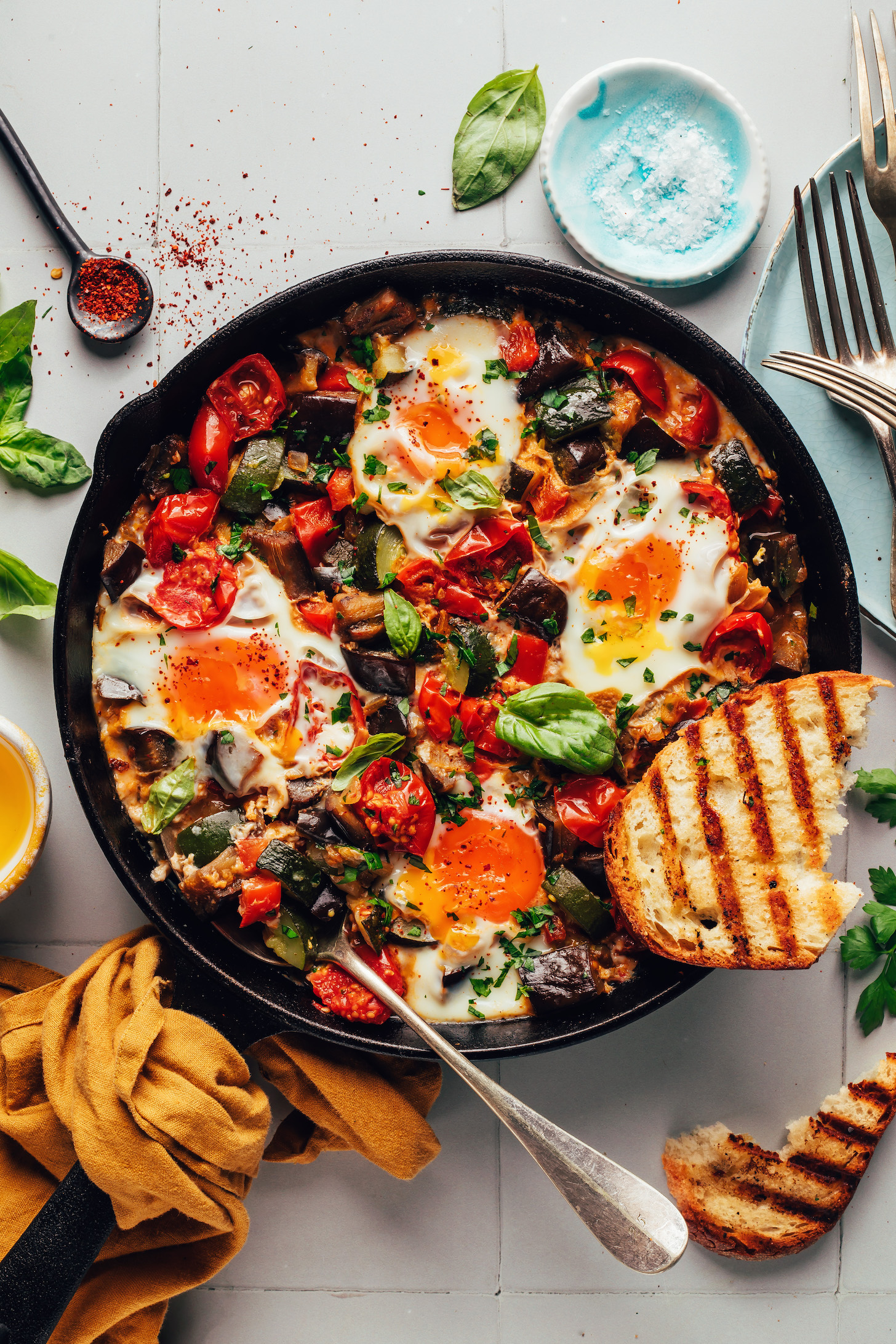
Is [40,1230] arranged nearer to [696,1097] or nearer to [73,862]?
[73,862]

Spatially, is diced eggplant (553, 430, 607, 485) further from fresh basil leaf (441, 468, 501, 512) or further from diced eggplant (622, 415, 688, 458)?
fresh basil leaf (441, 468, 501, 512)

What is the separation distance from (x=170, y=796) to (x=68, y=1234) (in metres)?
1.60

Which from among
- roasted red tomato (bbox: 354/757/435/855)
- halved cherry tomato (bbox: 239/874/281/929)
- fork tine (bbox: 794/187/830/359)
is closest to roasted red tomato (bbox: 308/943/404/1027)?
halved cherry tomato (bbox: 239/874/281/929)

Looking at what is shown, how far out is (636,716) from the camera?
138 inches

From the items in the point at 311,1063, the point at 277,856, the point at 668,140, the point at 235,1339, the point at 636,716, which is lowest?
the point at 235,1339

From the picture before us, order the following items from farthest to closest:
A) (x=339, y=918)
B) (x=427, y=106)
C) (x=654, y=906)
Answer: (x=427, y=106) < (x=339, y=918) < (x=654, y=906)

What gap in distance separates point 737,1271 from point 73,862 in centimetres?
341

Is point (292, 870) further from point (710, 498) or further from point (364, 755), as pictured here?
point (710, 498)

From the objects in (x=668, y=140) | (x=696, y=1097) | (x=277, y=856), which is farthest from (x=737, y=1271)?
(x=668, y=140)

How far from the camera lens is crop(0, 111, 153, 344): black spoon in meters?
3.84

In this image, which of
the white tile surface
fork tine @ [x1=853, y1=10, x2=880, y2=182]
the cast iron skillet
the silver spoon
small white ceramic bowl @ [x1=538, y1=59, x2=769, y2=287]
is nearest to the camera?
the silver spoon

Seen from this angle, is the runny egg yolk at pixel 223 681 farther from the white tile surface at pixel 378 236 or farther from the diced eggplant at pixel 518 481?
the diced eggplant at pixel 518 481

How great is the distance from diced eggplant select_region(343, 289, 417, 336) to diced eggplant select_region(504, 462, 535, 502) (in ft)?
2.27

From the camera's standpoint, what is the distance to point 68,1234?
11.1ft
